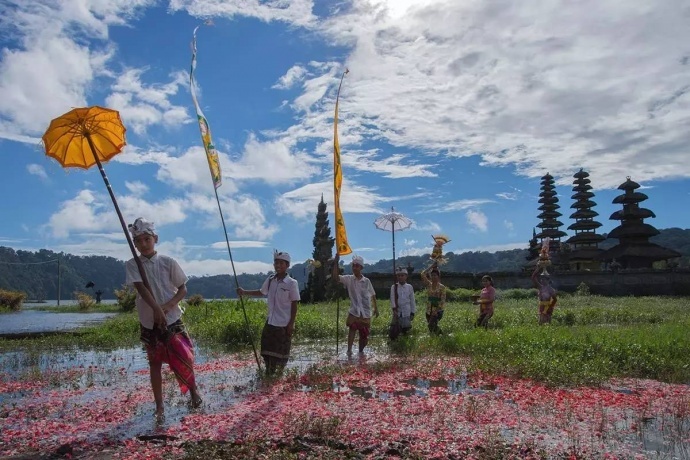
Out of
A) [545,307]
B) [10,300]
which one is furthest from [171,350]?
[10,300]

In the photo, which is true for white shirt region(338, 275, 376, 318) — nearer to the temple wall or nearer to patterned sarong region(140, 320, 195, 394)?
patterned sarong region(140, 320, 195, 394)

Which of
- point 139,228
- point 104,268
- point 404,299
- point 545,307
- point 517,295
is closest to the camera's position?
point 139,228

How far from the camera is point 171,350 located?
6777mm

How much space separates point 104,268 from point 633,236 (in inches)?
6350

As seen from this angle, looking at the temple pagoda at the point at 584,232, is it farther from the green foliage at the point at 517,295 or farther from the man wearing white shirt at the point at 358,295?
the man wearing white shirt at the point at 358,295

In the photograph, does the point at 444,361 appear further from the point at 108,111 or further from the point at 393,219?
the point at 108,111

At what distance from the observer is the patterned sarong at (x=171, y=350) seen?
675 centimetres

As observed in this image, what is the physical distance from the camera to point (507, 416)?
255 inches

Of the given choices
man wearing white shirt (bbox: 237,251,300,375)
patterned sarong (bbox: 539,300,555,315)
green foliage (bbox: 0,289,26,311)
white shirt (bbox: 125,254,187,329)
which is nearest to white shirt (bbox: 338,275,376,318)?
man wearing white shirt (bbox: 237,251,300,375)

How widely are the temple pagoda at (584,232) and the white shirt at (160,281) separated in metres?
56.7

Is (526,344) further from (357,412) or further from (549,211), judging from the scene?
(549,211)

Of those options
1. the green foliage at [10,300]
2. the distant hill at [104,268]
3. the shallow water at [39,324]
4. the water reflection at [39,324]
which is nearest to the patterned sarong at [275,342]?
the water reflection at [39,324]

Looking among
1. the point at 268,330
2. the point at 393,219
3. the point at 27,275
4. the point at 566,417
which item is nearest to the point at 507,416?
the point at 566,417

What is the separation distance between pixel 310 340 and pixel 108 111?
372 inches
